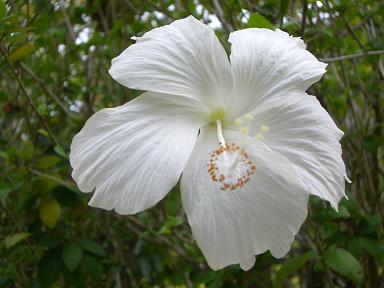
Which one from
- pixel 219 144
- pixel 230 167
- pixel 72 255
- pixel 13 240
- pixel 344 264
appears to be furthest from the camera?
pixel 72 255

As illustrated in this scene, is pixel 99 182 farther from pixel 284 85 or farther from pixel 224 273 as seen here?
pixel 224 273

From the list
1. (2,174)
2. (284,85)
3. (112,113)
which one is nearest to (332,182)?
(284,85)

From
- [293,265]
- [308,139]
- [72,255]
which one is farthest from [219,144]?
[72,255]

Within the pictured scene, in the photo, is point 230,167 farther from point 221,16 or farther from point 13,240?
point 13,240

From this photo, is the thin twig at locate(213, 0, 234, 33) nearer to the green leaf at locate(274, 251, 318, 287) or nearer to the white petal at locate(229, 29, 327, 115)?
the white petal at locate(229, 29, 327, 115)

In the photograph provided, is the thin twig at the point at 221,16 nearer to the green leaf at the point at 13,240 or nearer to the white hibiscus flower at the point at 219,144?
the white hibiscus flower at the point at 219,144

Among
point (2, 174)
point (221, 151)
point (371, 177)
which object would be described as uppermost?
point (221, 151)

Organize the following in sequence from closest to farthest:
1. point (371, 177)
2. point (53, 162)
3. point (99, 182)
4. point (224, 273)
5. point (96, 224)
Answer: point (99, 182) < point (224, 273) < point (53, 162) < point (371, 177) < point (96, 224)
